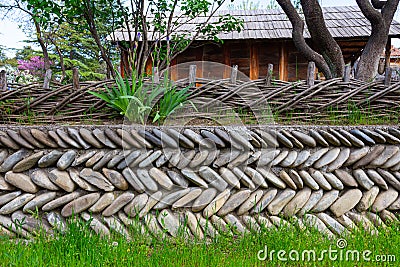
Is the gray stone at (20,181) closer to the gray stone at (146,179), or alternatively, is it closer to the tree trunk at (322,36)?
the gray stone at (146,179)

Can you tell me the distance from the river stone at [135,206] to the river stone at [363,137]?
5.00 feet

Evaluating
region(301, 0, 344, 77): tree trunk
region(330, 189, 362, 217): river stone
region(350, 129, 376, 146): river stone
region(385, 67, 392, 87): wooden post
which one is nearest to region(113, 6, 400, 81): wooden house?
region(301, 0, 344, 77): tree trunk

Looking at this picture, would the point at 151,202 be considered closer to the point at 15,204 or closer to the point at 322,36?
the point at 15,204

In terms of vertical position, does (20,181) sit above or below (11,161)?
below

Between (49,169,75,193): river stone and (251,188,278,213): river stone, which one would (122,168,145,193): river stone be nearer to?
(49,169,75,193): river stone

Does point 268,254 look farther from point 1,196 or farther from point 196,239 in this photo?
point 1,196

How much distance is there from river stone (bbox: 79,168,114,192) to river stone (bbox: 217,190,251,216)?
0.76 meters

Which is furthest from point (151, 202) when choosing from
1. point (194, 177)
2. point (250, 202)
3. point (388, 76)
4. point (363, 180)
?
point (388, 76)

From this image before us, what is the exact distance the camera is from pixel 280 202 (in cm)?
236

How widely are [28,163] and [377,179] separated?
238 centimetres

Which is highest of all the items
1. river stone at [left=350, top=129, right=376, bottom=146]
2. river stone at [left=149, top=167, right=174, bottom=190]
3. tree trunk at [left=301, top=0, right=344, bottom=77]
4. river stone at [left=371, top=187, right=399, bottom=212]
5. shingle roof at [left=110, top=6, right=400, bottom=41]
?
shingle roof at [left=110, top=6, right=400, bottom=41]

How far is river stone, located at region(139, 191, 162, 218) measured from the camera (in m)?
2.28

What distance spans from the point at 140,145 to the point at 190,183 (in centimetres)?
43

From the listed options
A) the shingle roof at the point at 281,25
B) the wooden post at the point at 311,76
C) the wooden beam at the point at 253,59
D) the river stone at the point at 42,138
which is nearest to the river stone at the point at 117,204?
the river stone at the point at 42,138
